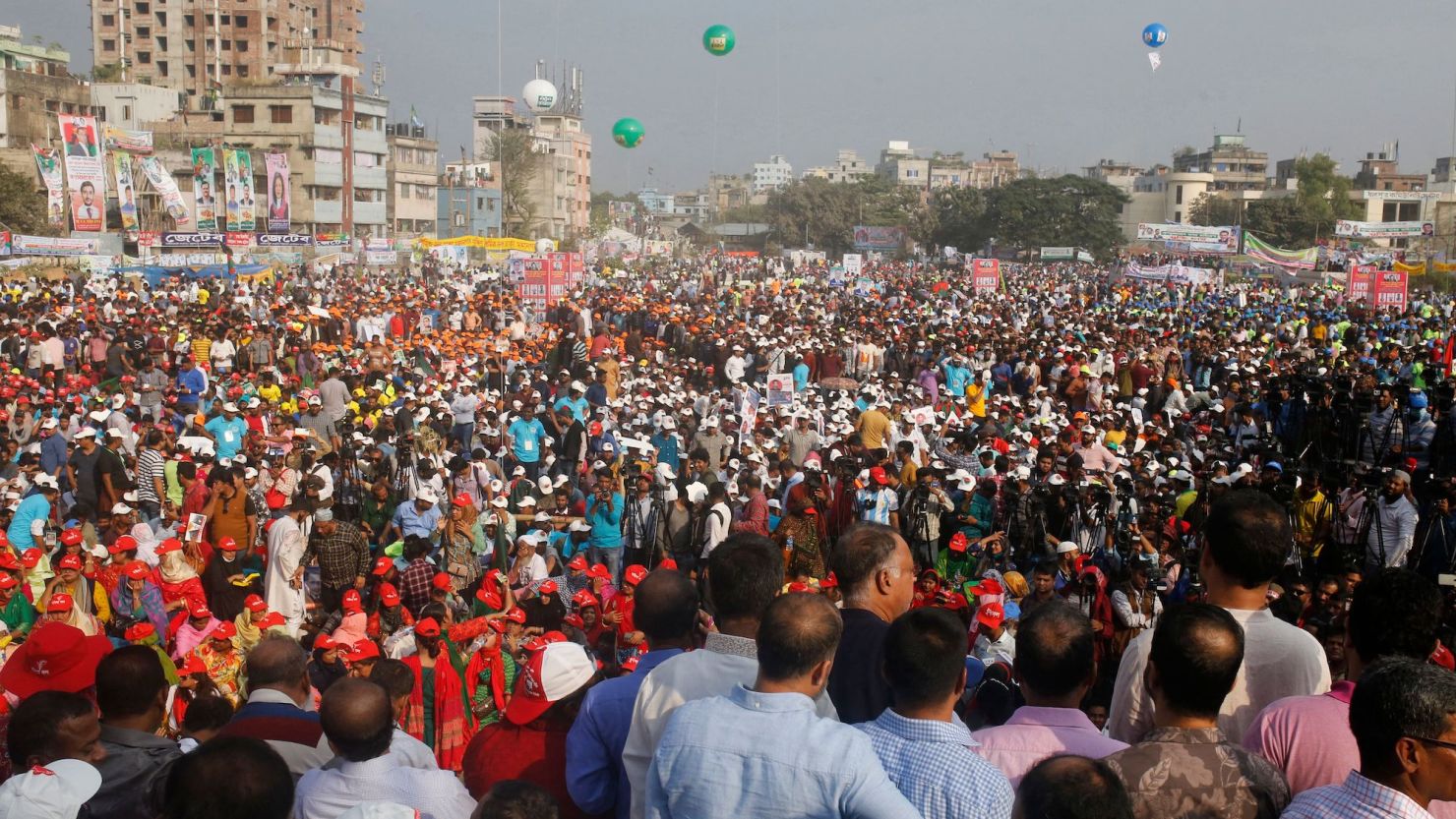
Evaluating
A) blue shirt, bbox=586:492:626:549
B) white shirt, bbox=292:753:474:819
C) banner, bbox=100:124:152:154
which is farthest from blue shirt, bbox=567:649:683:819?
banner, bbox=100:124:152:154

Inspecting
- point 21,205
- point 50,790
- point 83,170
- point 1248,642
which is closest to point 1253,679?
point 1248,642

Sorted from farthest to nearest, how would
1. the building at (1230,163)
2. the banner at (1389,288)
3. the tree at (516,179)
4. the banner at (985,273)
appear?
the building at (1230,163) < the tree at (516,179) < the banner at (985,273) < the banner at (1389,288)

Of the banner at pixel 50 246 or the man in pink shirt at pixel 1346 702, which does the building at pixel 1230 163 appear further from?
the man in pink shirt at pixel 1346 702

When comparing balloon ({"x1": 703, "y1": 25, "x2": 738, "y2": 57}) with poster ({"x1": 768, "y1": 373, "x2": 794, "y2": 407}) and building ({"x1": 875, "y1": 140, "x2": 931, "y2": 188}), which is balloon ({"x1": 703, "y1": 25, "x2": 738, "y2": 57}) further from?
building ({"x1": 875, "y1": 140, "x2": 931, "y2": 188})

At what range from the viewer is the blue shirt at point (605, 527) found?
29.1 feet

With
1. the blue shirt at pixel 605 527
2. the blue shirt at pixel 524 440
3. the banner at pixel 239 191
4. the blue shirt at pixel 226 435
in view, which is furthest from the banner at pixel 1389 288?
the banner at pixel 239 191

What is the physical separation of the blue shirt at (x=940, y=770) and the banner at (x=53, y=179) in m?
31.3

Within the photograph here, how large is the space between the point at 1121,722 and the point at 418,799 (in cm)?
180

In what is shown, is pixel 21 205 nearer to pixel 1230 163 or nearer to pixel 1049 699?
pixel 1049 699

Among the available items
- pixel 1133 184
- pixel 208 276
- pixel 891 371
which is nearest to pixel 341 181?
pixel 208 276

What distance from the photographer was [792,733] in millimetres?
2334

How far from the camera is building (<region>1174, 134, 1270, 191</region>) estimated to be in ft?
295

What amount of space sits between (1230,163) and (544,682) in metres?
101

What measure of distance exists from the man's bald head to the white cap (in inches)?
24.8
